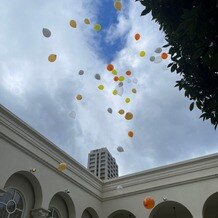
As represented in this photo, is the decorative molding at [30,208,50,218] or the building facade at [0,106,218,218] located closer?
the building facade at [0,106,218,218]

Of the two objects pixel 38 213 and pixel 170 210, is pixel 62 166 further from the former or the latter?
pixel 170 210

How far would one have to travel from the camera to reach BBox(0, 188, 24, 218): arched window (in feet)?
28.9

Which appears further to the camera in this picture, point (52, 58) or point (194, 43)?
point (52, 58)

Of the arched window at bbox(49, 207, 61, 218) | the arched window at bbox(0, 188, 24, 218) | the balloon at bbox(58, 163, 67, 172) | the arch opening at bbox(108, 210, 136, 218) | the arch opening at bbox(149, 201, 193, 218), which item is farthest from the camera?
the arch opening at bbox(108, 210, 136, 218)

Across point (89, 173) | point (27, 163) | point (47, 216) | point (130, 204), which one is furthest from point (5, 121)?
point (130, 204)

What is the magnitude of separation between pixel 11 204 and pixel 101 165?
440 centimetres

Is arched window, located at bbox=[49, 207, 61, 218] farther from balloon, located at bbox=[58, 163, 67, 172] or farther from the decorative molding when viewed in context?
balloon, located at bbox=[58, 163, 67, 172]

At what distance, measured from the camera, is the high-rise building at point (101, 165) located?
11898 mm

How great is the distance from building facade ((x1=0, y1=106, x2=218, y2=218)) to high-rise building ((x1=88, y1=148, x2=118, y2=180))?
27 cm

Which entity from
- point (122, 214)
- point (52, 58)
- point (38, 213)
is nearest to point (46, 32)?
point (52, 58)

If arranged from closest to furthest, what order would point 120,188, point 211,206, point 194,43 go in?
point 194,43
point 211,206
point 120,188

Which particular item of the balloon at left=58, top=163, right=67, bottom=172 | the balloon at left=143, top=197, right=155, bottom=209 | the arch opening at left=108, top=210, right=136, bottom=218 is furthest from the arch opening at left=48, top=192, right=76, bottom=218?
the balloon at left=143, top=197, right=155, bottom=209

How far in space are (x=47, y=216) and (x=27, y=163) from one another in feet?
6.18

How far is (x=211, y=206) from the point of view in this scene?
11.9m
